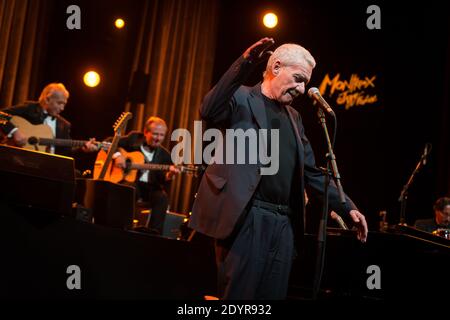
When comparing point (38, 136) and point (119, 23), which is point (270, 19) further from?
point (38, 136)

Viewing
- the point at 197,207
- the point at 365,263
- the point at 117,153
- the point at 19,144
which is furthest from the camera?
the point at 117,153

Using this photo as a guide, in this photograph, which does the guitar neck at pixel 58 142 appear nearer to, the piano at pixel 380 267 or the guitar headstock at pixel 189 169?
the guitar headstock at pixel 189 169

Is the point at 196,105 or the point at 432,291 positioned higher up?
the point at 196,105

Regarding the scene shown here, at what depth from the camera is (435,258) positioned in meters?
4.34

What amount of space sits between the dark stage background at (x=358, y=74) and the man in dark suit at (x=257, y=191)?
17.8 feet

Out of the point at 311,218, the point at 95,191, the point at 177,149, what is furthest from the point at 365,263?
the point at 177,149

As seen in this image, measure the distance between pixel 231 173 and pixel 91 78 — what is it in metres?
5.92

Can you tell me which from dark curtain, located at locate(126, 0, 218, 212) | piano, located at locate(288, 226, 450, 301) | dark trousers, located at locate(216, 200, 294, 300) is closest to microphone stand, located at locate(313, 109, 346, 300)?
dark trousers, located at locate(216, 200, 294, 300)

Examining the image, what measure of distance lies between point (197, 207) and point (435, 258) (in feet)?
7.65

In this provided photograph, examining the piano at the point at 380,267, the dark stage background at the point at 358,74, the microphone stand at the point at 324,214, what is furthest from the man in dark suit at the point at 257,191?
the dark stage background at the point at 358,74

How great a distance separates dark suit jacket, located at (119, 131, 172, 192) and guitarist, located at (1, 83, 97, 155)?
576 mm

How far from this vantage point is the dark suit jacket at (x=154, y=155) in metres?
7.64
